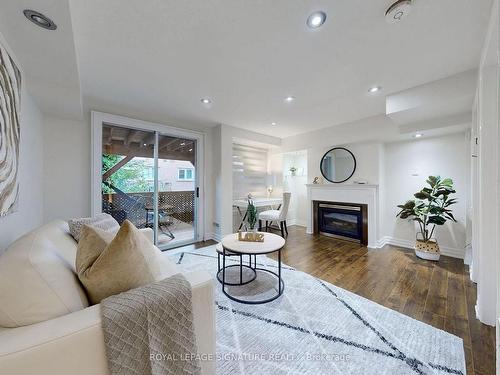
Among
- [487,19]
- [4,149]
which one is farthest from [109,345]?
[487,19]

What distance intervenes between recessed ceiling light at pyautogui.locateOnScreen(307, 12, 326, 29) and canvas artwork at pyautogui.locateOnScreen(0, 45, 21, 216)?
197 centimetres

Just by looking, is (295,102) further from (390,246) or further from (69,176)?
(69,176)

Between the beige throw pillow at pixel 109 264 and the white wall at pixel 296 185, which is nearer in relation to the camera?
the beige throw pillow at pixel 109 264

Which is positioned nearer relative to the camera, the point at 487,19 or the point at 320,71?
the point at 487,19

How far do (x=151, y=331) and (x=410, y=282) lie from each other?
2.82 meters

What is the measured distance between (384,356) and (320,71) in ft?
8.06

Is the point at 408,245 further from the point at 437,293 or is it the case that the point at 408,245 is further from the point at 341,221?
the point at 437,293

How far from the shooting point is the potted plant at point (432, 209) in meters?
3.04

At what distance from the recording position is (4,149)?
1.27 metres

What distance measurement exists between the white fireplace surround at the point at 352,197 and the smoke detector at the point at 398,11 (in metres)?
2.84

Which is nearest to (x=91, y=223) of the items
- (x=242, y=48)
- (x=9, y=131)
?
(x=9, y=131)

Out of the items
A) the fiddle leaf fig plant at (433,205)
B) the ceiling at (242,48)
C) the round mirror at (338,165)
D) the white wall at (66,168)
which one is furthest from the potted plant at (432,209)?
the white wall at (66,168)

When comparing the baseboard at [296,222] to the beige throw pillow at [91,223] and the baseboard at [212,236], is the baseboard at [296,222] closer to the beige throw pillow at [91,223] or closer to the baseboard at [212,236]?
the baseboard at [212,236]

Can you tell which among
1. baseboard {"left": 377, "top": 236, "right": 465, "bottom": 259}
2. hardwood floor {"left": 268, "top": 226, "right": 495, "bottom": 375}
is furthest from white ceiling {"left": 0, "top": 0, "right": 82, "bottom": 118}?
baseboard {"left": 377, "top": 236, "right": 465, "bottom": 259}
